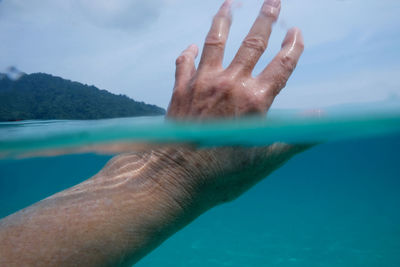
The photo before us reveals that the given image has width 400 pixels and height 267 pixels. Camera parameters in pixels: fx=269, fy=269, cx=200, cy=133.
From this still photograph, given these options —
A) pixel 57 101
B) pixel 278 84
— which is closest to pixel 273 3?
pixel 278 84

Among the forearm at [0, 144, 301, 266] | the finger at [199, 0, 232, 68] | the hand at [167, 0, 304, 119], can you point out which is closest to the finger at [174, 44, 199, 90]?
the hand at [167, 0, 304, 119]

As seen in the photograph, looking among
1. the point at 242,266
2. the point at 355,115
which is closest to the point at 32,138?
the point at 355,115

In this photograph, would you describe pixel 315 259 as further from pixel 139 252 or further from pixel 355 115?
pixel 139 252

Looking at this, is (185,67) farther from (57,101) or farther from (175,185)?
(57,101)

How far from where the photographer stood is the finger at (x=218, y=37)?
2041 mm

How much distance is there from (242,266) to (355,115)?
13902 mm

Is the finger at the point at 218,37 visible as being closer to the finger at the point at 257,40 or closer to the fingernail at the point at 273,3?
the finger at the point at 257,40

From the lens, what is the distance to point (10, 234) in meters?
2.03

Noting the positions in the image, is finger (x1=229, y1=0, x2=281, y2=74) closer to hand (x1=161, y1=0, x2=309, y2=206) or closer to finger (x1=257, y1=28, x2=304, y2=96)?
hand (x1=161, y1=0, x2=309, y2=206)

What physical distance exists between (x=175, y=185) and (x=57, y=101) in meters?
5.18

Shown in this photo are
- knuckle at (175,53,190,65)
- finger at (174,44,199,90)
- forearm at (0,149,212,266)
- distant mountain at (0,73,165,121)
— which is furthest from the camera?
distant mountain at (0,73,165,121)

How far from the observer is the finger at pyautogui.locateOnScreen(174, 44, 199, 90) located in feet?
7.54

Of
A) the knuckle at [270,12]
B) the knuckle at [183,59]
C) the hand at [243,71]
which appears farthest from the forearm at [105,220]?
the knuckle at [270,12]

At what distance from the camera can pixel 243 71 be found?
2041mm
